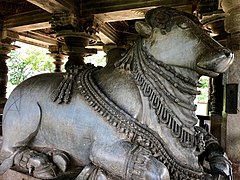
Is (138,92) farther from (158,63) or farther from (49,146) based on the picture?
(49,146)

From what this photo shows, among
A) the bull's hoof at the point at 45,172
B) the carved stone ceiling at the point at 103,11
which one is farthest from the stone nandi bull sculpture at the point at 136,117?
the carved stone ceiling at the point at 103,11

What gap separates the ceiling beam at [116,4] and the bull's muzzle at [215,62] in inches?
127

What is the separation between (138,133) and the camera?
1032 millimetres

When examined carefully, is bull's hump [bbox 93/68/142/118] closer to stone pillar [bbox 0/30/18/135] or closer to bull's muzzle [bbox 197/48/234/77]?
bull's muzzle [bbox 197/48/234/77]

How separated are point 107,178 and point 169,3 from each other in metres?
3.60

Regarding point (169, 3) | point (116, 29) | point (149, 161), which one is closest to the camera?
point (149, 161)

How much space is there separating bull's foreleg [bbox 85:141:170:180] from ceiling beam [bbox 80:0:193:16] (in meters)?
3.46

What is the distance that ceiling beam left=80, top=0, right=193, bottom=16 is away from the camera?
417cm

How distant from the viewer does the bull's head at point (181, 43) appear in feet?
3.38

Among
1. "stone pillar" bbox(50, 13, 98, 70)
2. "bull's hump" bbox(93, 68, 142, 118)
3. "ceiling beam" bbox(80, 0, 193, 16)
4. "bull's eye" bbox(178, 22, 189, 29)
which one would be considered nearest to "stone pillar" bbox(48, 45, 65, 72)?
"stone pillar" bbox(50, 13, 98, 70)

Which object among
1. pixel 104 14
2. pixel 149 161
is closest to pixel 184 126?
pixel 149 161

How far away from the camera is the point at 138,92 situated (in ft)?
3.54

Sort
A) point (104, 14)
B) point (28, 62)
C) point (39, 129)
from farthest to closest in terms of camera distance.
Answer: point (28, 62) < point (104, 14) < point (39, 129)

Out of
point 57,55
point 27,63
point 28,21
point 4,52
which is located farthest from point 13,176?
point 27,63
